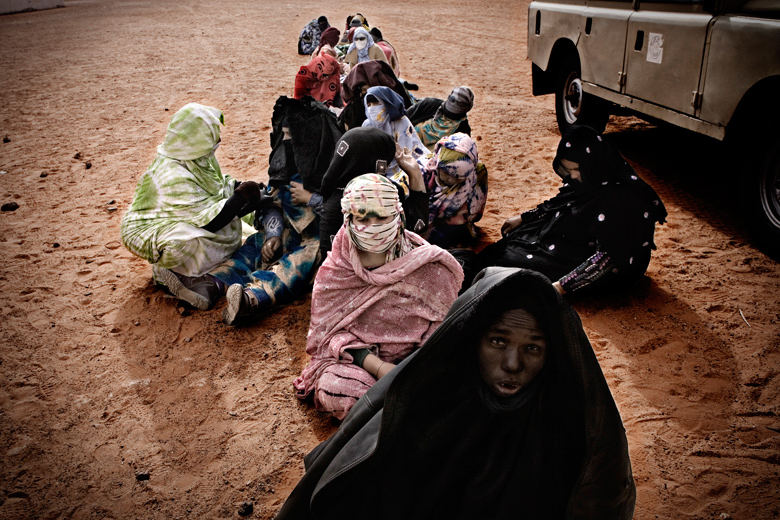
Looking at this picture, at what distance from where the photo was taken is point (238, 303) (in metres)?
4.14

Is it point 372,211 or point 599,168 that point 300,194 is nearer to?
point 372,211

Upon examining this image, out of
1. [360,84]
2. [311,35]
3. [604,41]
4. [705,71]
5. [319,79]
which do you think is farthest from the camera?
[311,35]

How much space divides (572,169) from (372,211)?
1963 mm

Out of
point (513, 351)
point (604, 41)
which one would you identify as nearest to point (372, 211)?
point (513, 351)

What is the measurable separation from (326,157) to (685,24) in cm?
336

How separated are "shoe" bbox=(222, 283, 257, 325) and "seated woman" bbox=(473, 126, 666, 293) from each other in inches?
68.1

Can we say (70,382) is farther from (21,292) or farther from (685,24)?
(685,24)

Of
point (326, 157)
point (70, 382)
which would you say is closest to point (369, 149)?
point (326, 157)

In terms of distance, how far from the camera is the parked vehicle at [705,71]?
14.8 feet

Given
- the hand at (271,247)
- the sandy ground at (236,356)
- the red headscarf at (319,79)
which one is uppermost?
the red headscarf at (319,79)

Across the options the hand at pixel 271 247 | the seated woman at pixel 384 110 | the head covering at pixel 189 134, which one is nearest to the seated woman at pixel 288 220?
the hand at pixel 271 247

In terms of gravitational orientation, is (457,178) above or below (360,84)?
below

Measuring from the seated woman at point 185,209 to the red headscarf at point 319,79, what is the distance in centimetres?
148

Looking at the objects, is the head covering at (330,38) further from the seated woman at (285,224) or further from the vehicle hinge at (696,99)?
the vehicle hinge at (696,99)
